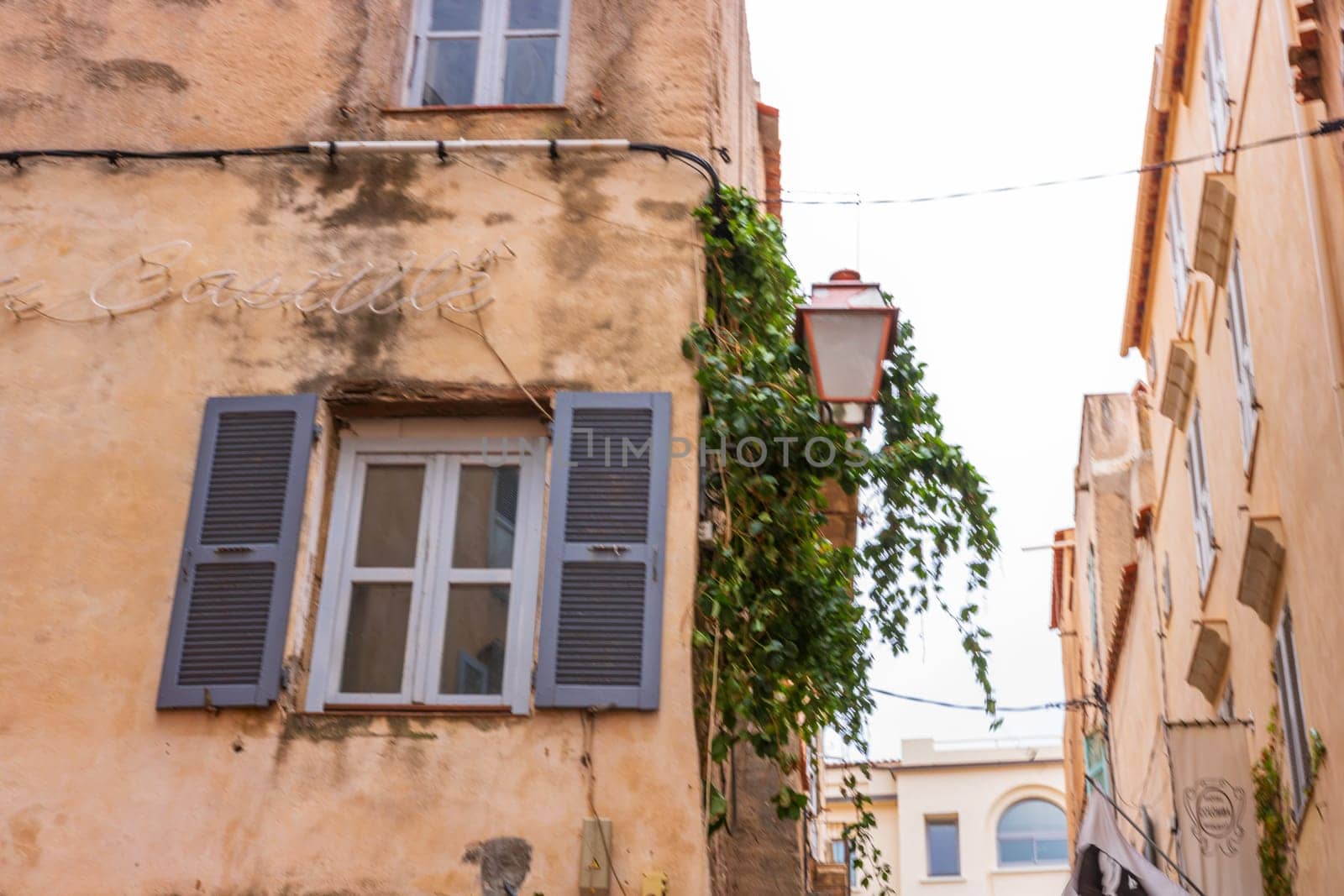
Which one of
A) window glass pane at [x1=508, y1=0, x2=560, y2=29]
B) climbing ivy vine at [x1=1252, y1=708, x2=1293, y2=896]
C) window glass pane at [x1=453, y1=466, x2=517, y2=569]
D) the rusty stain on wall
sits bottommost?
the rusty stain on wall

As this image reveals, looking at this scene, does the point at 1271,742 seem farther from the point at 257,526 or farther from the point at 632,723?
the point at 257,526

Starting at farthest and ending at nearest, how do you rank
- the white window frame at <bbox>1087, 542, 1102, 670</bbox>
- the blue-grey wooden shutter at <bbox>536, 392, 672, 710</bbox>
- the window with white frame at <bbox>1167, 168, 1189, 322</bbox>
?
the white window frame at <bbox>1087, 542, 1102, 670</bbox>, the window with white frame at <bbox>1167, 168, 1189, 322</bbox>, the blue-grey wooden shutter at <bbox>536, 392, 672, 710</bbox>

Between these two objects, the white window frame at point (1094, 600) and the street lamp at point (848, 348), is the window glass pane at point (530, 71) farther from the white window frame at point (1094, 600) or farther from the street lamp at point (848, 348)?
the white window frame at point (1094, 600)

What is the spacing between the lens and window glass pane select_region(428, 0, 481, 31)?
28.2ft

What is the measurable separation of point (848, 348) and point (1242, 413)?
5.52 metres

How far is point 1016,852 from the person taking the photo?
38625 millimetres

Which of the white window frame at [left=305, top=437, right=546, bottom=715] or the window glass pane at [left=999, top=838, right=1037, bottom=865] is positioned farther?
the window glass pane at [left=999, top=838, right=1037, bottom=865]

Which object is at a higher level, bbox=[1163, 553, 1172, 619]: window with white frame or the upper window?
bbox=[1163, 553, 1172, 619]: window with white frame

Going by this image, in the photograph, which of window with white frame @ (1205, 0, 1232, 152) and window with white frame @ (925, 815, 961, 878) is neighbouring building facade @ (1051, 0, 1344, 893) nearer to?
window with white frame @ (1205, 0, 1232, 152)

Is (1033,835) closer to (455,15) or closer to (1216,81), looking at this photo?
(1216,81)

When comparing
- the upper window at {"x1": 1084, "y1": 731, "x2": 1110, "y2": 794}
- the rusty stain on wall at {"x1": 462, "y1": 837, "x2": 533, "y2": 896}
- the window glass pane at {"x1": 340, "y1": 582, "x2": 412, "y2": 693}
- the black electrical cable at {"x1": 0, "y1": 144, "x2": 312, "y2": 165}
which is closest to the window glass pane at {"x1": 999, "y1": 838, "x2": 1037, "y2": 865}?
the upper window at {"x1": 1084, "y1": 731, "x2": 1110, "y2": 794}

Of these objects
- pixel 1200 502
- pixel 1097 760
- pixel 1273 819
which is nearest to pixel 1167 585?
pixel 1200 502

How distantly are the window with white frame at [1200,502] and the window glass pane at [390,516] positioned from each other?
7.51 metres

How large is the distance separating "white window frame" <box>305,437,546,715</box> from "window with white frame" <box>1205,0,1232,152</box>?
20.8 feet
